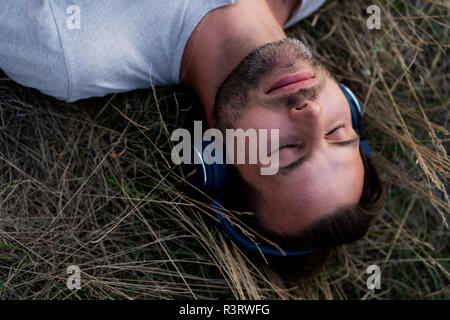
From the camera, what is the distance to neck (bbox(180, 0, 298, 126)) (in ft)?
7.93

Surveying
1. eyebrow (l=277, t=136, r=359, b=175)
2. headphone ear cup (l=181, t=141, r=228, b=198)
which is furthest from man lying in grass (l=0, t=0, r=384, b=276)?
headphone ear cup (l=181, t=141, r=228, b=198)

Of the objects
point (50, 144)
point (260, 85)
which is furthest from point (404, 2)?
point (50, 144)

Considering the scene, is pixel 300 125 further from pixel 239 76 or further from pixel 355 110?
pixel 355 110

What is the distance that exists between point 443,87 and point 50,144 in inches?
121

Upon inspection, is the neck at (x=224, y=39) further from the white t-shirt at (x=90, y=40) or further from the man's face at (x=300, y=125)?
the man's face at (x=300, y=125)

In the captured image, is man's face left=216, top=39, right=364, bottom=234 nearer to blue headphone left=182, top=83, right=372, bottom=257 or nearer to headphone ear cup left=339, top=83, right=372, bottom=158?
blue headphone left=182, top=83, right=372, bottom=257

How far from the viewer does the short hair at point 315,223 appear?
2.46m

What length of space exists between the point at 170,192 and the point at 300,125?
103 centimetres

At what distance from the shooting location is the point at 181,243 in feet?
9.48

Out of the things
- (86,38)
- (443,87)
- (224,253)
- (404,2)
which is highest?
(404,2)

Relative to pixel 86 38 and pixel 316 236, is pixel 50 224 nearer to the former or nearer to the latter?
pixel 86 38

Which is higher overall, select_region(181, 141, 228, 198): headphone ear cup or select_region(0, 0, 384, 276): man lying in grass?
select_region(0, 0, 384, 276): man lying in grass

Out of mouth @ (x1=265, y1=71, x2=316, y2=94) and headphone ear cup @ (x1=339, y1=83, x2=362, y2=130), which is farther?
headphone ear cup @ (x1=339, y1=83, x2=362, y2=130)

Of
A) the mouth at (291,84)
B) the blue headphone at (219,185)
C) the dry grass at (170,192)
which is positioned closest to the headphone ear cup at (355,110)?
the blue headphone at (219,185)
